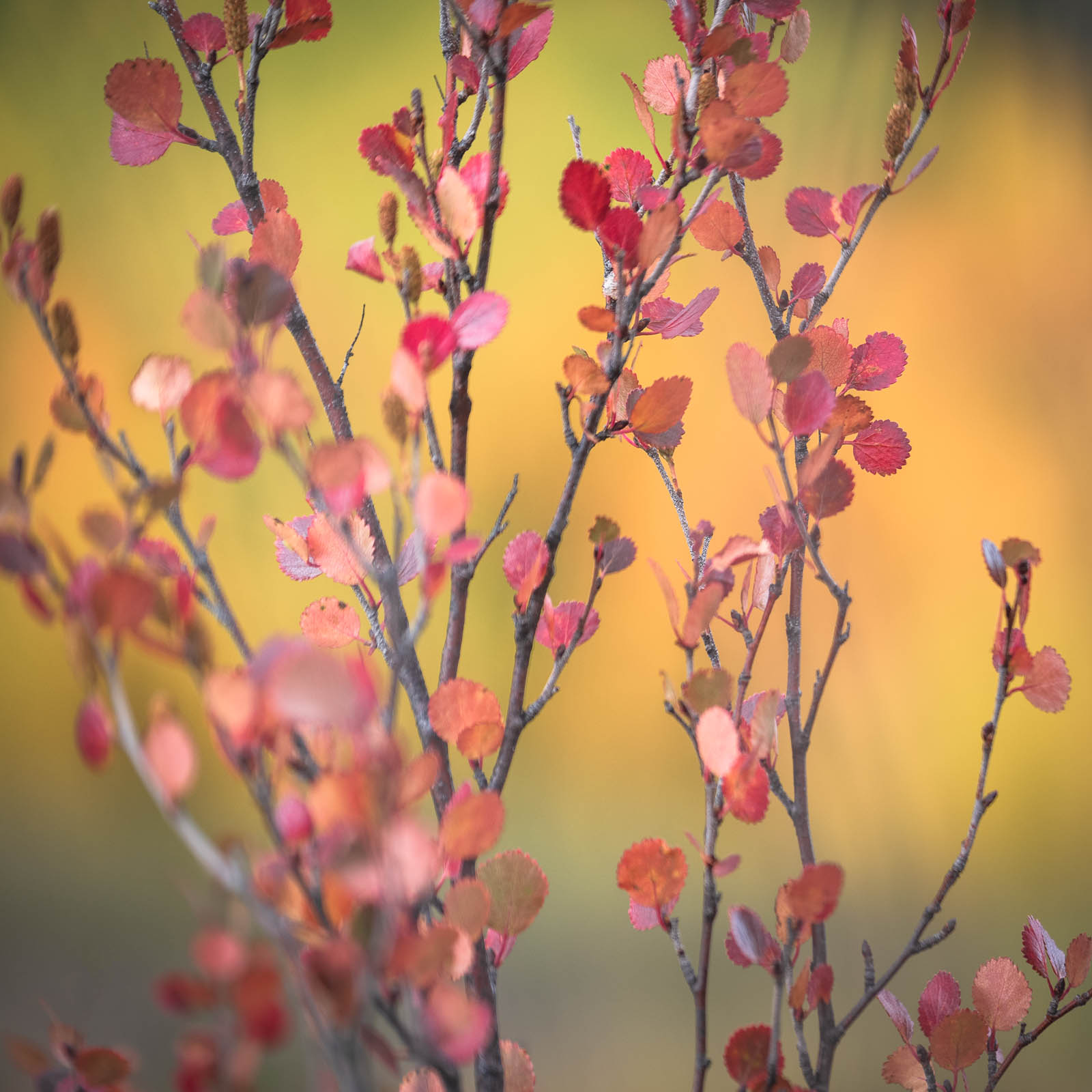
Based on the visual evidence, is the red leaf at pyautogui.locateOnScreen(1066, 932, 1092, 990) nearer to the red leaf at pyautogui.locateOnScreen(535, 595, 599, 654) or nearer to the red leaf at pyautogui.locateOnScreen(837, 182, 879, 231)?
the red leaf at pyautogui.locateOnScreen(535, 595, 599, 654)

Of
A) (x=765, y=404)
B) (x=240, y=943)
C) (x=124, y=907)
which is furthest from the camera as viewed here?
(x=124, y=907)

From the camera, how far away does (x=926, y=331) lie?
102 centimetres

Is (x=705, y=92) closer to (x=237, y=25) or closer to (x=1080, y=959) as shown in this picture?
(x=237, y=25)

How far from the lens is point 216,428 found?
0.33 metres

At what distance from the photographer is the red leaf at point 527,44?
1.55 feet

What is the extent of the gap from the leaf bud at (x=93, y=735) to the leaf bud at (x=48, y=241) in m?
0.19

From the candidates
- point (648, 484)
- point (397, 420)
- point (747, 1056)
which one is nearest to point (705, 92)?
point (397, 420)

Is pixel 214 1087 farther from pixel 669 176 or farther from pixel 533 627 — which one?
pixel 669 176

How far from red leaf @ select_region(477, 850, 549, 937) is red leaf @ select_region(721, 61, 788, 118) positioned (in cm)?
38

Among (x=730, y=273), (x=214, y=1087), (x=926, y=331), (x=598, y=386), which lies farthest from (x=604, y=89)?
(x=214, y=1087)

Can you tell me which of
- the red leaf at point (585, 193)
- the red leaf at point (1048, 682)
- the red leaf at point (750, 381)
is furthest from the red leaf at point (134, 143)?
the red leaf at point (1048, 682)

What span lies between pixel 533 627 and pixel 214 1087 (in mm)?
252

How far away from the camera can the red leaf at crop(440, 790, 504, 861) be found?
1.18ft

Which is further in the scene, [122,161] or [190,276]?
[190,276]
